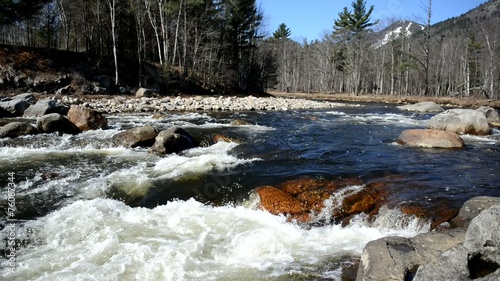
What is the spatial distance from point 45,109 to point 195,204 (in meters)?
12.7

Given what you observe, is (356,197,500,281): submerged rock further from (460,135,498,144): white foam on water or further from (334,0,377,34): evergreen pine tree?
(334,0,377,34): evergreen pine tree

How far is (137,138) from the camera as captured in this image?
10.9 m

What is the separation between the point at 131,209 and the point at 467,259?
5.27 meters

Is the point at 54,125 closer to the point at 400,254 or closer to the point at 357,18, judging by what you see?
the point at 400,254

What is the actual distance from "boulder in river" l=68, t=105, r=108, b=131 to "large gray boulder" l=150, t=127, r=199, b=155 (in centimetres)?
429

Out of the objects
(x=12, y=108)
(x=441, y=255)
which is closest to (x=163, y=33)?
(x=12, y=108)

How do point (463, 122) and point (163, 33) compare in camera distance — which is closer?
point (463, 122)

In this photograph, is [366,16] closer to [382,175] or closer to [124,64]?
[124,64]

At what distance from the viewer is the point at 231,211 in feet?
21.1

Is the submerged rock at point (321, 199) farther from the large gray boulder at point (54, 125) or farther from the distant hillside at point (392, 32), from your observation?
the distant hillside at point (392, 32)

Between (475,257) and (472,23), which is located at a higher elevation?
(472,23)

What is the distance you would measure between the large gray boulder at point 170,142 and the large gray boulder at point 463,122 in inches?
392

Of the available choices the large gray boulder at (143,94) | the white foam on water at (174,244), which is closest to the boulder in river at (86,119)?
the white foam on water at (174,244)

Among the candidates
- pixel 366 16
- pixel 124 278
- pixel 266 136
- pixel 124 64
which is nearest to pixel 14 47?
pixel 124 64
